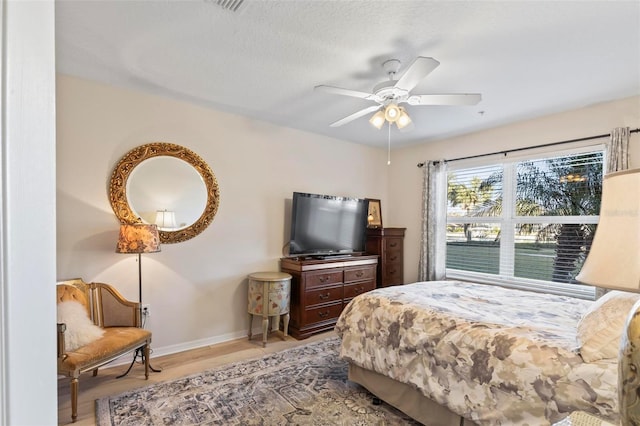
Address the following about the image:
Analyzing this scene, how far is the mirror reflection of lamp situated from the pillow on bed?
3.24 meters

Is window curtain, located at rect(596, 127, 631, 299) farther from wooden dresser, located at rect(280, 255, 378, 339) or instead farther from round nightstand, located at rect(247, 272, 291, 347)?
round nightstand, located at rect(247, 272, 291, 347)

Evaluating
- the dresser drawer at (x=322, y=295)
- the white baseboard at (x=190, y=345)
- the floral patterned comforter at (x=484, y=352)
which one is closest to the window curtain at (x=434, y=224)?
the dresser drawer at (x=322, y=295)

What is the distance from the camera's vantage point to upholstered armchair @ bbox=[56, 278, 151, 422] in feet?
6.74

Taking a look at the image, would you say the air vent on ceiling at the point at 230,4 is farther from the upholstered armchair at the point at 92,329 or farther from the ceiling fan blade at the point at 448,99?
the upholstered armchair at the point at 92,329

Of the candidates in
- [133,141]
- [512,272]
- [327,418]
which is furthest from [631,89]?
[133,141]

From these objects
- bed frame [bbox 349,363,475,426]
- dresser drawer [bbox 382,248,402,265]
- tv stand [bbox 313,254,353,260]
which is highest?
tv stand [bbox 313,254,353,260]

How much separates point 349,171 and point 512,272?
249cm

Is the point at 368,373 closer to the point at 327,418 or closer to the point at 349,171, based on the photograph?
the point at 327,418

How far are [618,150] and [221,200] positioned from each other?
13.0ft

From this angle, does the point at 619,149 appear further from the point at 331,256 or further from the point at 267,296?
the point at 267,296

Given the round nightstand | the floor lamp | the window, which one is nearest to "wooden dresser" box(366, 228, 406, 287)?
the window

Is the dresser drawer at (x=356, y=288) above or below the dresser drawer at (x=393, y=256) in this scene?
below

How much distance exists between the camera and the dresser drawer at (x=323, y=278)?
12.0 ft

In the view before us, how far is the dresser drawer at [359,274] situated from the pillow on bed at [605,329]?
8.55 ft
